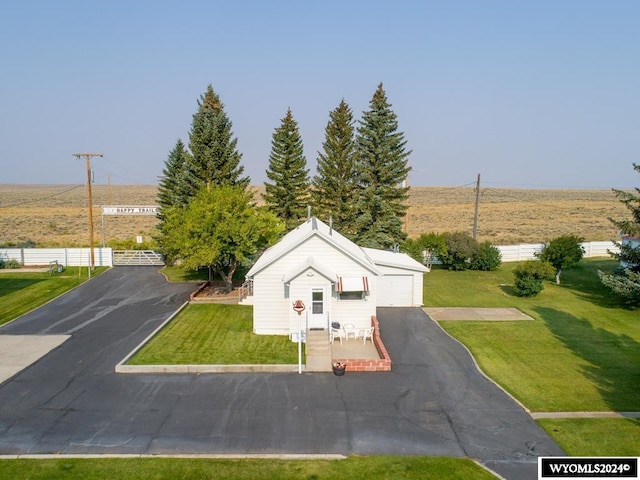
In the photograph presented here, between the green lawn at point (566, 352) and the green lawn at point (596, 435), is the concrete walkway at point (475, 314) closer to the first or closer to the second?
the green lawn at point (566, 352)

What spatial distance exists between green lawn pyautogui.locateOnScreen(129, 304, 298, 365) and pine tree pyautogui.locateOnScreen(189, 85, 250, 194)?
15985mm

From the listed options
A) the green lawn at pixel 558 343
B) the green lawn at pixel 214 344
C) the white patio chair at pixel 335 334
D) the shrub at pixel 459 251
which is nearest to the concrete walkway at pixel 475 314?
the green lawn at pixel 558 343

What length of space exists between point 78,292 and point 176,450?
21.7 metres

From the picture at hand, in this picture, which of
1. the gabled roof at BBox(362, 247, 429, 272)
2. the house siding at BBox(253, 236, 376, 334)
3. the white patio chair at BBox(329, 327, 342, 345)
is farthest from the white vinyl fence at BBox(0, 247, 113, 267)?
the white patio chair at BBox(329, 327, 342, 345)

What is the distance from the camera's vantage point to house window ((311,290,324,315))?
861 inches

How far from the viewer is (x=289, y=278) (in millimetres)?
21344

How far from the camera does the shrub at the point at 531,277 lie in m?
30.5

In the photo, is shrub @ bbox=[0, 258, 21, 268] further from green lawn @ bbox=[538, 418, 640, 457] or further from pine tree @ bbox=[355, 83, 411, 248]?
green lawn @ bbox=[538, 418, 640, 457]

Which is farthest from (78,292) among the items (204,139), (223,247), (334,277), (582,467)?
(582,467)

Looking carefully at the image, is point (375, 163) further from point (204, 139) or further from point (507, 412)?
point (507, 412)

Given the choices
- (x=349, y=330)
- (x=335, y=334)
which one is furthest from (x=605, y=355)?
(x=335, y=334)

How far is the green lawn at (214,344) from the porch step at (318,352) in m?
0.63

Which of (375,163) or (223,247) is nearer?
(223,247)

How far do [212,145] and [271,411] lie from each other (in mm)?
28024
